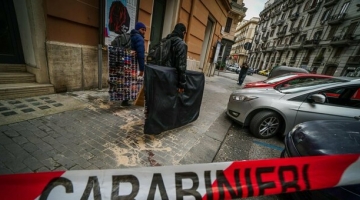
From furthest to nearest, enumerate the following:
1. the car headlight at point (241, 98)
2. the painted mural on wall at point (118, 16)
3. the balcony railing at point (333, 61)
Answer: the balcony railing at point (333, 61) → the painted mural on wall at point (118, 16) → the car headlight at point (241, 98)

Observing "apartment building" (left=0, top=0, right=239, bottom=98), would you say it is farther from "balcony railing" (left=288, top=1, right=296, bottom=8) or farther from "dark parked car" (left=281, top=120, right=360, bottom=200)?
"balcony railing" (left=288, top=1, right=296, bottom=8)

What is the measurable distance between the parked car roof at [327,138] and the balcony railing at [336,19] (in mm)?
34423

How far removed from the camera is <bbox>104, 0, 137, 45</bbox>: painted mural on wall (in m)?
4.20

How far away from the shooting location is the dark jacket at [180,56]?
2729 mm

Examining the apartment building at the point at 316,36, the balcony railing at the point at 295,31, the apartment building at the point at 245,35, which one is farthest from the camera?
the apartment building at the point at 245,35

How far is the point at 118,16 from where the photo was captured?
4418mm

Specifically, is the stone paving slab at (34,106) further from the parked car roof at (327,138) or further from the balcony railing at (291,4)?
the balcony railing at (291,4)

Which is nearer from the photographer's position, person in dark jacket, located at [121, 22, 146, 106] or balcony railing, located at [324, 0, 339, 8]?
person in dark jacket, located at [121, 22, 146, 106]

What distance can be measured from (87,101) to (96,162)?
2168mm

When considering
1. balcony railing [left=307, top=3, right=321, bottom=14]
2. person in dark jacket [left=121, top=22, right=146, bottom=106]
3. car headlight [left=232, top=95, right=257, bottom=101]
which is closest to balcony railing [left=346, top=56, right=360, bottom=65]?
balcony railing [left=307, top=3, right=321, bottom=14]

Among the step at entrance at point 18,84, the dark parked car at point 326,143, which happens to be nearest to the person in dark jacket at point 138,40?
the step at entrance at point 18,84

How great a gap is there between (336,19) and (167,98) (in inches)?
1439

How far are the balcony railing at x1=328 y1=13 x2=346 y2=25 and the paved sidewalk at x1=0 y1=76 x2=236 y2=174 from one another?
114 ft

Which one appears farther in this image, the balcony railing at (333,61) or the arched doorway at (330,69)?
the arched doorway at (330,69)
